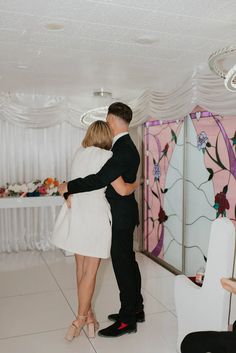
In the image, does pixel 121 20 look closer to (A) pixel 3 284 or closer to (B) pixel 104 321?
(B) pixel 104 321

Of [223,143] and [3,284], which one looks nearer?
[223,143]

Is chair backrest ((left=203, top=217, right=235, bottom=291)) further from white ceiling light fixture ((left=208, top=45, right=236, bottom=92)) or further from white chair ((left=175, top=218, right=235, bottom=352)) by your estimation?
white ceiling light fixture ((left=208, top=45, right=236, bottom=92))

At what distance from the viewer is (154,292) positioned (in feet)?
11.1

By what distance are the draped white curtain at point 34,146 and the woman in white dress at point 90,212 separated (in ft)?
6.69

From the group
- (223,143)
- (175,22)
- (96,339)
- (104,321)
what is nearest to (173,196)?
(223,143)

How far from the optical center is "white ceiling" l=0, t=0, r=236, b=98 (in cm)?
188

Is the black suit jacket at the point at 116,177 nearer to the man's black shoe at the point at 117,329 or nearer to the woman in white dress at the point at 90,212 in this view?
the woman in white dress at the point at 90,212

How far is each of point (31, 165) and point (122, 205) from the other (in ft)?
8.80

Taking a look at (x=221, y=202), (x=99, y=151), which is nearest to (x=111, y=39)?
(x=99, y=151)

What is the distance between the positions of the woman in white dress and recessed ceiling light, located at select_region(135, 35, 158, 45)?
621 mm

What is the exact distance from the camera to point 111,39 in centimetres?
240

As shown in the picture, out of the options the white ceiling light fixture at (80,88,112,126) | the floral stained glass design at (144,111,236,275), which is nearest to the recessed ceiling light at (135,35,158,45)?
the floral stained glass design at (144,111,236,275)

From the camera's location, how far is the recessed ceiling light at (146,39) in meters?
2.36

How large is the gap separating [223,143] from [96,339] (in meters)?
1.92
